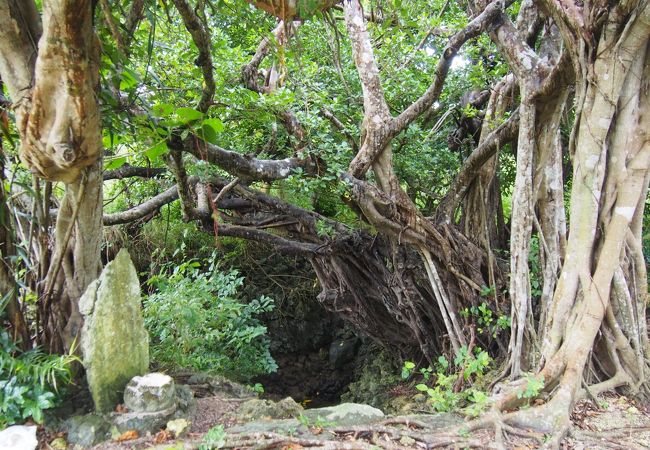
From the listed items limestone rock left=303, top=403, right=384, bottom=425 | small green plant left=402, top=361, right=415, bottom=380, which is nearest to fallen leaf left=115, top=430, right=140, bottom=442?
limestone rock left=303, top=403, right=384, bottom=425

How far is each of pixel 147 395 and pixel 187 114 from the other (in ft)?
4.67

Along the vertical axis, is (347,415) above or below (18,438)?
below

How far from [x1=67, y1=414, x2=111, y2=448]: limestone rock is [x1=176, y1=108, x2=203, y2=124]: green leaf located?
5.03 feet

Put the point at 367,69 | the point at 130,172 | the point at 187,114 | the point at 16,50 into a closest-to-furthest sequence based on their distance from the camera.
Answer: the point at 16,50 < the point at 187,114 < the point at 367,69 < the point at 130,172

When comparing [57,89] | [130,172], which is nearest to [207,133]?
[57,89]

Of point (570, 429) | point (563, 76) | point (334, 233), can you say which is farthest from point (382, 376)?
point (563, 76)

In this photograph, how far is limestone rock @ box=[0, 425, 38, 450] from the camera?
1.89 meters

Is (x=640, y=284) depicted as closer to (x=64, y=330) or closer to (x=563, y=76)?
(x=563, y=76)

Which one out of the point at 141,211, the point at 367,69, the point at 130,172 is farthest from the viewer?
the point at 130,172

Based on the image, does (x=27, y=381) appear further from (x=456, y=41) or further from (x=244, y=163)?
(x=456, y=41)

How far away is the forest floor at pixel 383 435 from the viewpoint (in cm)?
201

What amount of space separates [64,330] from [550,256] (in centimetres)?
310

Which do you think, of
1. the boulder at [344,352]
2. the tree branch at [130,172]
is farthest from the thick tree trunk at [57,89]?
the boulder at [344,352]

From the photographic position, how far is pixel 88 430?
6.88 feet
